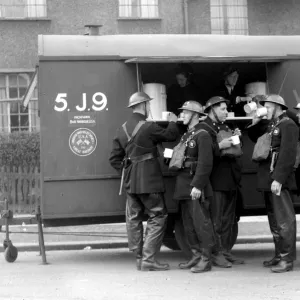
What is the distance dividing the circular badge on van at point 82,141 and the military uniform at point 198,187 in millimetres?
1249

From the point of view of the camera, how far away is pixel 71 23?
2419 centimetres

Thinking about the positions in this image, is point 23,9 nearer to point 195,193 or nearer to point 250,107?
point 250,107

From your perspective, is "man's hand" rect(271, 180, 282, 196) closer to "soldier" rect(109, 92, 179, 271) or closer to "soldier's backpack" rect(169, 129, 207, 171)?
"soldier's backpack" rect(169, 129, 207, 171)

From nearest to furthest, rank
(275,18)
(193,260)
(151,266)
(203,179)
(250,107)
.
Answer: (203,179)
(151,266)
(193,260)
(250,107)
(275,18)

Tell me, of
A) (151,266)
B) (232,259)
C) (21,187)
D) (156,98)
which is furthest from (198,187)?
(21,187)

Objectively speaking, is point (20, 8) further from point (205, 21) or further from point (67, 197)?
point (67, 197)

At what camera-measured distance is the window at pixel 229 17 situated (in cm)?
2548

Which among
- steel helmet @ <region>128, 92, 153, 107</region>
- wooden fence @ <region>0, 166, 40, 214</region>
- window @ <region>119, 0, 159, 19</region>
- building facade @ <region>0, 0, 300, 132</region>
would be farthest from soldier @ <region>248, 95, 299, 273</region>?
window @ <region>119, 0, 159, 19</region>

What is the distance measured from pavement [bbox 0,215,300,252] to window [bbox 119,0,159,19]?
1027 centimetres

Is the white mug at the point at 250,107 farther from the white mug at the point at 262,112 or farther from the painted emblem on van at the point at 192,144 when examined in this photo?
the painted emblem on van at the point at 192,144

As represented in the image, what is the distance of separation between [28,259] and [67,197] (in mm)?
1772

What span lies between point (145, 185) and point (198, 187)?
0.67 meters

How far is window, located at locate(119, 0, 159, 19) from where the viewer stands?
24.7 metres

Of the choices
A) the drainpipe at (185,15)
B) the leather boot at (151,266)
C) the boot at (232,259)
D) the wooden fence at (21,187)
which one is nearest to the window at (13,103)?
the drainpipe at (185,15)
